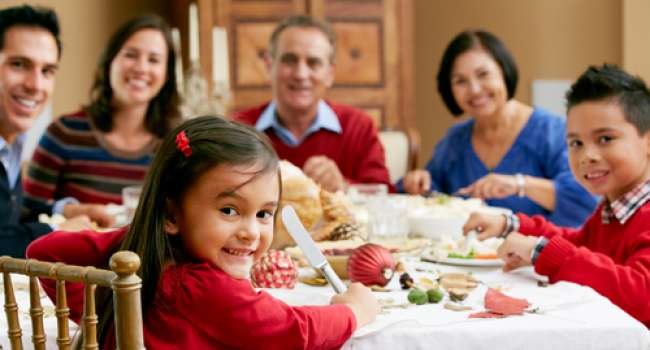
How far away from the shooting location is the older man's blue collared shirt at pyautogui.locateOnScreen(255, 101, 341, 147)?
300 cm

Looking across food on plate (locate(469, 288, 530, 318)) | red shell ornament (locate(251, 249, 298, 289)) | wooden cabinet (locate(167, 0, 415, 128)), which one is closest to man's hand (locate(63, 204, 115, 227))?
red shell ornament (locate(251, 249, 298, 289))

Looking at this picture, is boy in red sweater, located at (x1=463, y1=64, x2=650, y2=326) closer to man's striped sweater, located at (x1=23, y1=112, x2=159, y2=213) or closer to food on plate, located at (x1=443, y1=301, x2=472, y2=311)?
food on plate, located at (x1=443, y1=301, x2=472, y2=311)

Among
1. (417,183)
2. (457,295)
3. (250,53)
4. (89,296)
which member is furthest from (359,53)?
(89,296)

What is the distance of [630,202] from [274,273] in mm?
661

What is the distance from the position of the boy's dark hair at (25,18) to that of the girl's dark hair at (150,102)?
1.47 ft

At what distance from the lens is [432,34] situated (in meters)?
4.85

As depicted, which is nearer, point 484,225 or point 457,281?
point 457,281

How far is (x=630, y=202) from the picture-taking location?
1.59m

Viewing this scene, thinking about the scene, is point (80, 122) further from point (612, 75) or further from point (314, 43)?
point (612, 75)

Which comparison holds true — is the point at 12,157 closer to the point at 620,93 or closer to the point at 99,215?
the point at 99,215

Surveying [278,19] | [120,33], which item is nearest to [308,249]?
[120,33]

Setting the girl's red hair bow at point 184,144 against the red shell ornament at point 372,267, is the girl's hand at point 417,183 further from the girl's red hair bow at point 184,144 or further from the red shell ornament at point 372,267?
the girl's red hair bow at point 184,144

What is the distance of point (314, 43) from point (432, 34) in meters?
2.02

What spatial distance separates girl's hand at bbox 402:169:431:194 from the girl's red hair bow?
66.2 inches
